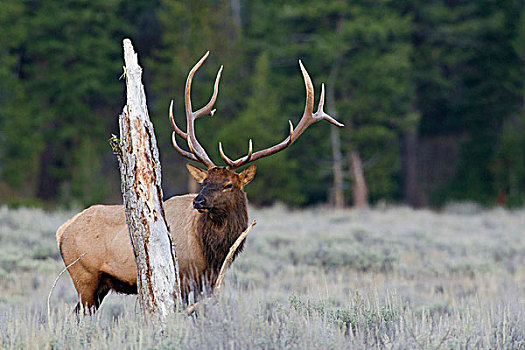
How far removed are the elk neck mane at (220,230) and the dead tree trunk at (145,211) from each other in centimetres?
98

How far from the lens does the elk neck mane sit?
5.41 metres

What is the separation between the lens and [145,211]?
4324 mm

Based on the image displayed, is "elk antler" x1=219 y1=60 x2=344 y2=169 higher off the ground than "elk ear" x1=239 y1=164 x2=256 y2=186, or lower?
higher

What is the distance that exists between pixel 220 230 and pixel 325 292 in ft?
4.78

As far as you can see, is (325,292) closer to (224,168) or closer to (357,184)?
(224,168)

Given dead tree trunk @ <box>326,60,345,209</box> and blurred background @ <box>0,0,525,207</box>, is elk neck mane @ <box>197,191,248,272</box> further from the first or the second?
dead tree trunk @ <box>326,60,345,209</box>

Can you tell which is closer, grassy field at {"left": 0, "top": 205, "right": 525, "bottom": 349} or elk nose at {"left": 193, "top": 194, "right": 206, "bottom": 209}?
grassy field at {"left": 0, "top": 205, "right": 525, "bottom": 349}

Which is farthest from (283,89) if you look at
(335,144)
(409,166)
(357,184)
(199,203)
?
Answer: (199,203)

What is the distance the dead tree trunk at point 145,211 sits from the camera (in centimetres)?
431

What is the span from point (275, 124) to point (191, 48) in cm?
335

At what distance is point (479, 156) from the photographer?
2214 cm

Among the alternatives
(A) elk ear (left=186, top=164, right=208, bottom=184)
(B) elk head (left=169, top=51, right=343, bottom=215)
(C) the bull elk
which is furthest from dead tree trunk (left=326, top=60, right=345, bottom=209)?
(C) the bull elk

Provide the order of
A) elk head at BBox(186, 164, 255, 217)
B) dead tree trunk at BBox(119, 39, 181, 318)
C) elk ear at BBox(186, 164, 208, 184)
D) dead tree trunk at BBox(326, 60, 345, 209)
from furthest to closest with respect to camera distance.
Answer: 1. dead tree trunk at BBox(326, 60, 345, 209)
2. elk ear at BBox(186, 164, 208, 184)
3. elk head at BBox(186, 164, 255, 217)
4. dead tree trunk at BBox(119, 39, 181, 318)

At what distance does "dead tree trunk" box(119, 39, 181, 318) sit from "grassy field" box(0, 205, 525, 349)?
23 cm
